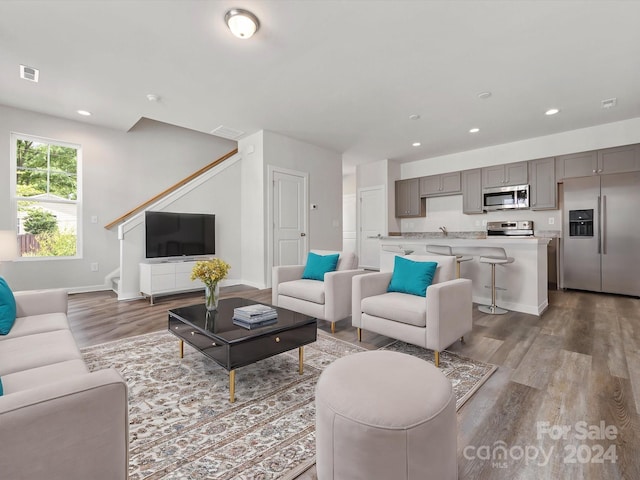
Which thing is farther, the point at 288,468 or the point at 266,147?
the point at 266,147

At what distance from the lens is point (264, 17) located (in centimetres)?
251

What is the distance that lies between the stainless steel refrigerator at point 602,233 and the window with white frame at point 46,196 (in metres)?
7.96

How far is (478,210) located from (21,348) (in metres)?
6.64

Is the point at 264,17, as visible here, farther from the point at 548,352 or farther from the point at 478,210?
the point at 478,210

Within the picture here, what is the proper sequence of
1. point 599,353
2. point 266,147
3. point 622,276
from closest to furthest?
point 599,353 → point 622,276 → point 266,147

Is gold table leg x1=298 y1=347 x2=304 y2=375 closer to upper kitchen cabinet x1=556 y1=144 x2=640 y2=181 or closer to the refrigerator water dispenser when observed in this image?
the refrigerator water dispenser

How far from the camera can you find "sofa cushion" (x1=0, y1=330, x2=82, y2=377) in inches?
55.2

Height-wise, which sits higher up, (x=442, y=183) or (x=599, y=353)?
(x=442, y=183)

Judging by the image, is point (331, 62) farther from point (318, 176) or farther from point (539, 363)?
point (539, 363)

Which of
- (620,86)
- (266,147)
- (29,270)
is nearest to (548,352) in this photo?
(620,86)

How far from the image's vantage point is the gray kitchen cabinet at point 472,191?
6.14 metres

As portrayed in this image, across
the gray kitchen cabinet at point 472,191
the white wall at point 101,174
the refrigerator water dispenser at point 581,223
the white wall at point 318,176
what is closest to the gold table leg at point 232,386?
the white wall at point 318,176

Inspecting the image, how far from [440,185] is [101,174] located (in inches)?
256

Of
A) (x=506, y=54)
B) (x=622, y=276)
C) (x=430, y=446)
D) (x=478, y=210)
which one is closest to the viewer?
(x=430, y=446)
